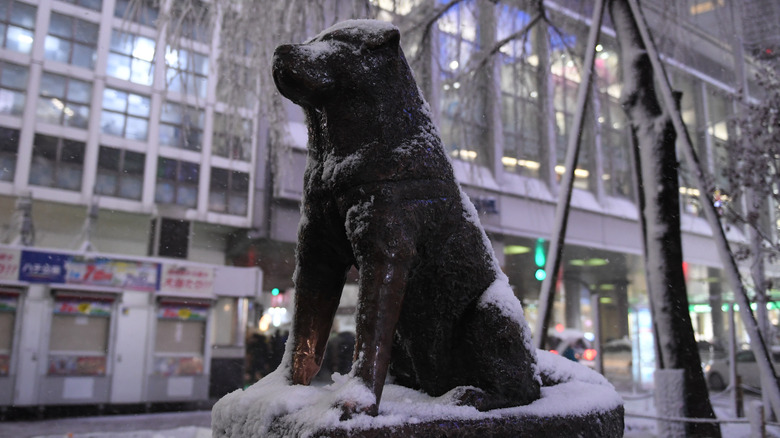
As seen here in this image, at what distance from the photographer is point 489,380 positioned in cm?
159

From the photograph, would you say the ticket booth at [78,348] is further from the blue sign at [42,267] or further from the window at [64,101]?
the window at [64,101]

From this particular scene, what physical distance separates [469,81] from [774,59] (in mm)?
4386

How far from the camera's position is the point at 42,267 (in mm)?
9094

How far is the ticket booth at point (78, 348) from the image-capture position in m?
9.37

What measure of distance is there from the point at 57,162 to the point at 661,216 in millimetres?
8806

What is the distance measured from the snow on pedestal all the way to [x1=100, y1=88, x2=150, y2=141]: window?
9.08 metres

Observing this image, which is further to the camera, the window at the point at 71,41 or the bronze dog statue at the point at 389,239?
the window at the point at 71,41

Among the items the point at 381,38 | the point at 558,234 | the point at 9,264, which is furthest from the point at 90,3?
the point at 381,38

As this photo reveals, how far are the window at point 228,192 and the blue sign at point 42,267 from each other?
2827mm

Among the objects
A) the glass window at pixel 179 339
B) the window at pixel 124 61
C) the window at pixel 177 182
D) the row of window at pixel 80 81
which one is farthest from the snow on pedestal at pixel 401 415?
the glass window at pixel 179 339

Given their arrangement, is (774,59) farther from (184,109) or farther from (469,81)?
(184,109)

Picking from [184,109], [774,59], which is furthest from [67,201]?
[774,59]

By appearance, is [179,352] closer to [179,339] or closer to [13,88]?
[179,339]

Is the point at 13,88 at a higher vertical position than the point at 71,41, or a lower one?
lower
